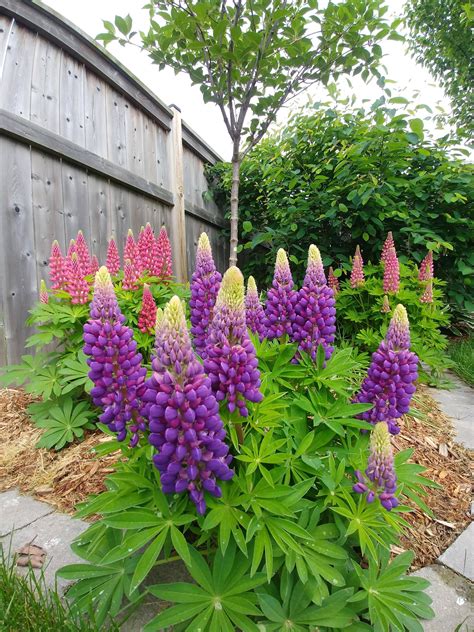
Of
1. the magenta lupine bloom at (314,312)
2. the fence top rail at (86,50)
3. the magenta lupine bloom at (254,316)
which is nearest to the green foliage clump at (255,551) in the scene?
the magenta lupine bloom at (314,312)

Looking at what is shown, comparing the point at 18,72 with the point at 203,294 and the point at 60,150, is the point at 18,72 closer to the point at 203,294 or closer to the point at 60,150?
the point at 60,150

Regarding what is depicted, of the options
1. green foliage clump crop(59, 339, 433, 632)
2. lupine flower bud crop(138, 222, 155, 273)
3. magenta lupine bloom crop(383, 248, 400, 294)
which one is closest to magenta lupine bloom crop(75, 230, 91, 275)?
lupine flower bud crop(138, 222, 155, 273)

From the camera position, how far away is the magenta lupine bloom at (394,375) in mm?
1480

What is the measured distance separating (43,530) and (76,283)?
151cm

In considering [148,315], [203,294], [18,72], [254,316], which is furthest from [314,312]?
[18,72]

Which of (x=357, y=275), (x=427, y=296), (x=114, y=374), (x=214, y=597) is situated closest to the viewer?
(x=214, y=597)

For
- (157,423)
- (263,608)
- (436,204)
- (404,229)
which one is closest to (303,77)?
(404,229)

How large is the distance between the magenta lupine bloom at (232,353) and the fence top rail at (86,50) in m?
3.36

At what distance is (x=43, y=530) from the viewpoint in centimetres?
167

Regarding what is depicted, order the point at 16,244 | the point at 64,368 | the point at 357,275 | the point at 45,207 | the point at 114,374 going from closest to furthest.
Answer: the point at 114,374 → the point at 64,368 → the point at 16,244 → the point at 45,207 → the point at 357,275

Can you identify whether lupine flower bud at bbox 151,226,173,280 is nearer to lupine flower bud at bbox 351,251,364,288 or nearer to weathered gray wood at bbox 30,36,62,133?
weathered gray wood at bbox 30,36,62,133

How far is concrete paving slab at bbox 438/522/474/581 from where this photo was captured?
1471 millimetres

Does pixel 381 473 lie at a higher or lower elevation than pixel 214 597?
higher

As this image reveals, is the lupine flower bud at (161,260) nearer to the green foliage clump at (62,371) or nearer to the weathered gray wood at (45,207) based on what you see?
the green foliage clump at (62,371)
